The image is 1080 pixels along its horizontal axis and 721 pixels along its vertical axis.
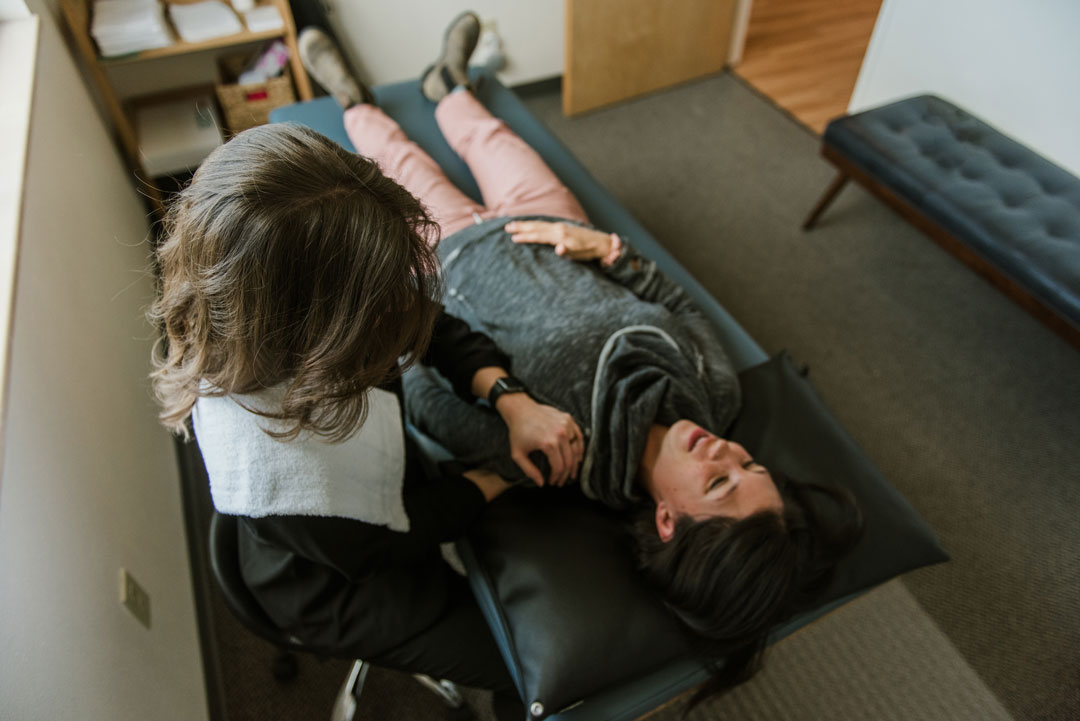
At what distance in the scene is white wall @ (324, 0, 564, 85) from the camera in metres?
2.39

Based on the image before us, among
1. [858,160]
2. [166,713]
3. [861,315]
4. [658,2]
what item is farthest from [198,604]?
[658,2]

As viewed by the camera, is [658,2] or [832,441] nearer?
[832,441]

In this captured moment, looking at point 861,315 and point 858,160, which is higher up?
point 858,160

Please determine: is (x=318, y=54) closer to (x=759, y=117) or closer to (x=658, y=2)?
(x=658, y=2)

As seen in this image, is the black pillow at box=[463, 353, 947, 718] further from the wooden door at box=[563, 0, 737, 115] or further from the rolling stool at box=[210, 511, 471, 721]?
the wooden door at box=[563, 0, 737, 115]

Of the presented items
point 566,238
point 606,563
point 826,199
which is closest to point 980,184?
point 826,199

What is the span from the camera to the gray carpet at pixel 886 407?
4.38ft

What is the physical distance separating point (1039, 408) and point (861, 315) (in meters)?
0.53

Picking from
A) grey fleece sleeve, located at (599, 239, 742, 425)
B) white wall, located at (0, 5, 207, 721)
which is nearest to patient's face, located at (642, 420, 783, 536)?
grey fleece sleeve, located at (599, 239, 742, 425)

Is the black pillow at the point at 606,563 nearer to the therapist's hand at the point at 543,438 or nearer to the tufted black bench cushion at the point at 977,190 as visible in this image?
the therapist's hand at the point at 543,438

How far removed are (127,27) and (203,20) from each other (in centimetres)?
23

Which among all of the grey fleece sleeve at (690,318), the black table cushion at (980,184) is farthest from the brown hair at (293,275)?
the black table cushion at (980,184)

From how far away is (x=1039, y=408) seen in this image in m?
1.77

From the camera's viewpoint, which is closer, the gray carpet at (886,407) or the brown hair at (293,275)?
the brown hair at (293,275)
